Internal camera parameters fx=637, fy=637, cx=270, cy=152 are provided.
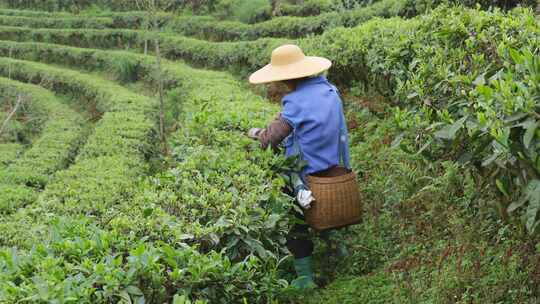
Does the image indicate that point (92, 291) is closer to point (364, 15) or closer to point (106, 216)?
point (106, 216)

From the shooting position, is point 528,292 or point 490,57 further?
point 490,57

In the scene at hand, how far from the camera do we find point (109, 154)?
8.16 meters

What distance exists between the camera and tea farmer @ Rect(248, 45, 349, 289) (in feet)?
12.4

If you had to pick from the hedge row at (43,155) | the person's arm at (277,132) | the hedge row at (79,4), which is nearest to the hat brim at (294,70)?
the person's arm at (277,132)

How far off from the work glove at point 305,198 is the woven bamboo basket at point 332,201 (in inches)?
0.9

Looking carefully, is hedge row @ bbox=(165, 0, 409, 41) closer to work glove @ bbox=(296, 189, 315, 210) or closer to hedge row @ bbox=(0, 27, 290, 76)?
hedge row @ bbox=(0, 27, 290, 76)

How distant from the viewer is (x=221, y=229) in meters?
2.97

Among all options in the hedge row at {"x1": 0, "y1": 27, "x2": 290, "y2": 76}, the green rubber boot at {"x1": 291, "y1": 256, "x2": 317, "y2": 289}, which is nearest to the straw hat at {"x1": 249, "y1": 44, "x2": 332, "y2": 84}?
the green rubber boot at {"x1": 291, "y1": 256, "x2": 317, "y2": 289}

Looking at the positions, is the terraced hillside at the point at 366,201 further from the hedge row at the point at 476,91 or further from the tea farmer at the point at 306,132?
the tea farmer at the point at 306,132

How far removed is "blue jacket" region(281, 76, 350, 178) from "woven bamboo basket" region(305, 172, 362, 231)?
0.16 metres

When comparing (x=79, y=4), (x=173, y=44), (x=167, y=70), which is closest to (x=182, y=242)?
(x=167, y=70)

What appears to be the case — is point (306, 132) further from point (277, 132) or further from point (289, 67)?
point (289, 67)

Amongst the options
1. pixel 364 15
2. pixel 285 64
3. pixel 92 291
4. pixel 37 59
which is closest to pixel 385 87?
pixel 285 64

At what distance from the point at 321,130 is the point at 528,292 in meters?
1.44
